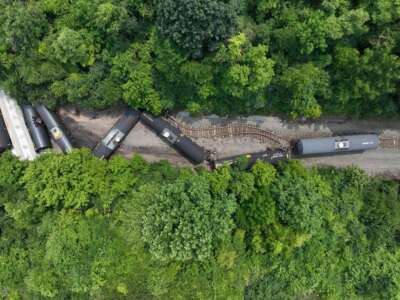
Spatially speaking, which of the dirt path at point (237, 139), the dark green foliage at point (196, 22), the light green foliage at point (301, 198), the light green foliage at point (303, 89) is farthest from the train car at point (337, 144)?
the dark green foliage at point (196, 22)

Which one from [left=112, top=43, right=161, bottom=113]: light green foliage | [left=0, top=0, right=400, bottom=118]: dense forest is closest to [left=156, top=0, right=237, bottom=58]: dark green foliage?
[left=0, top=0, right=400, bottom=118]: dense forest

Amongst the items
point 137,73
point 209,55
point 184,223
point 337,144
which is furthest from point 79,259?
point 337,144

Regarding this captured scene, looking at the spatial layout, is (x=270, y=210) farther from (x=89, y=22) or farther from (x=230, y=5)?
(x=89, y=22)

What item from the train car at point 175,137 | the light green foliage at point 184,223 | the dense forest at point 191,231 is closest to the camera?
the light green foliage at point 184,223

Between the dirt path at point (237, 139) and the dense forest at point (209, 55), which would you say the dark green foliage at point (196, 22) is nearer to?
the dense forest at point (209, 55)

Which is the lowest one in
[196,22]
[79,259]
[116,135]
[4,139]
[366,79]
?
[79,259]

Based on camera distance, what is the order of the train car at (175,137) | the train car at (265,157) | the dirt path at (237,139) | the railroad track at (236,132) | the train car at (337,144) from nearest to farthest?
the train car at (337,144) → the train car at (175,137) → the train car at (265,157) → the railroad track at (236,132) → the dirt path at (237,139)

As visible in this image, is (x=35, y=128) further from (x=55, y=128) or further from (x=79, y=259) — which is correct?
(x=79, y=259)

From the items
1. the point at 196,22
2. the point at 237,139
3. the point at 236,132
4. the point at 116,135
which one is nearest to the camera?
the point at 196,22
